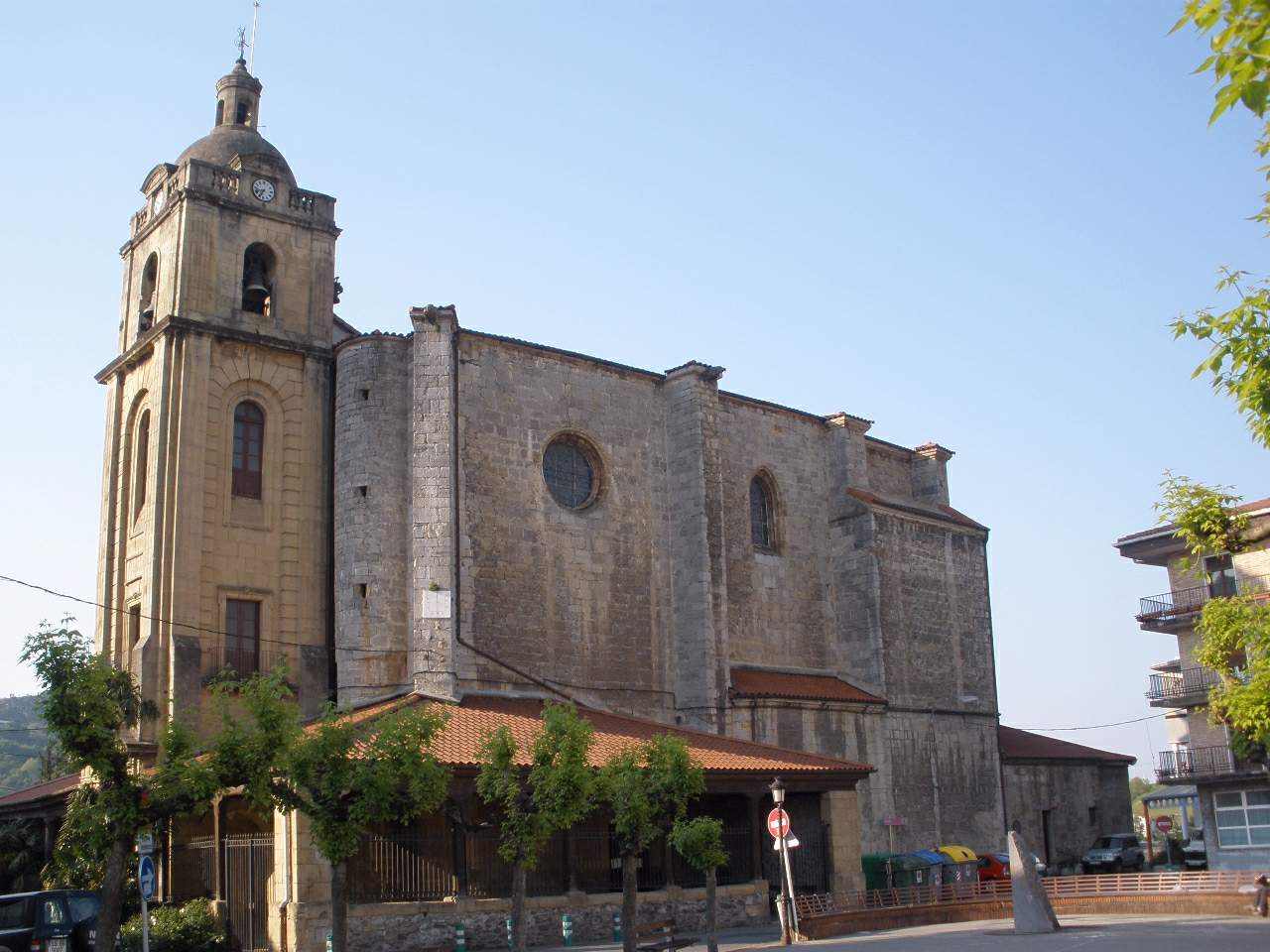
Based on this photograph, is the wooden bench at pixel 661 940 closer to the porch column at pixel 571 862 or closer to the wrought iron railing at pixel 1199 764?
the porch column at pixel 571 862

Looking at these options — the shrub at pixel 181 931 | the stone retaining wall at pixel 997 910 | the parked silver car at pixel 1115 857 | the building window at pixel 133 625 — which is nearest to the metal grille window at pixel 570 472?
the building window at pixel 133 625

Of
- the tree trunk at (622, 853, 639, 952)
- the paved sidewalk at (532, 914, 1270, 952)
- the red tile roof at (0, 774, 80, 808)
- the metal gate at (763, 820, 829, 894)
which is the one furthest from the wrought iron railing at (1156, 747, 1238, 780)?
the red tile roof at (0, 774, 80, 808)

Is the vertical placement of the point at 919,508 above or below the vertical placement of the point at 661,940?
above

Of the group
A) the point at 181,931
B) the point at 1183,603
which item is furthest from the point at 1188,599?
the point at 181,931

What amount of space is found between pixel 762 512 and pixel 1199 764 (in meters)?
12.7

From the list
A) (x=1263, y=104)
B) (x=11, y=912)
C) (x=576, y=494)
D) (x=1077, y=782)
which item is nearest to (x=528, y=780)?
(x=11, y=912)

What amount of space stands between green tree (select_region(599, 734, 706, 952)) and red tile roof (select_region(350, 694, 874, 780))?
7.96 ft

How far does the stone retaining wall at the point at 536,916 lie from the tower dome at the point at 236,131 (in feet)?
55.5

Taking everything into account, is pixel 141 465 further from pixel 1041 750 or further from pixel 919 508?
pixel 1041 750

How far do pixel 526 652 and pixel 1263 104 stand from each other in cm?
2340

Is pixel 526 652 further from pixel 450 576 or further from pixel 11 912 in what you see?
pixel 11 912

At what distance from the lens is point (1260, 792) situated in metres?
30.8

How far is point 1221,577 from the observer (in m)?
32.6

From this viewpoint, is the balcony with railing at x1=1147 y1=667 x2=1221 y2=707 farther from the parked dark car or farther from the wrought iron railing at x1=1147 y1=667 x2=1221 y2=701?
the parked dark car
